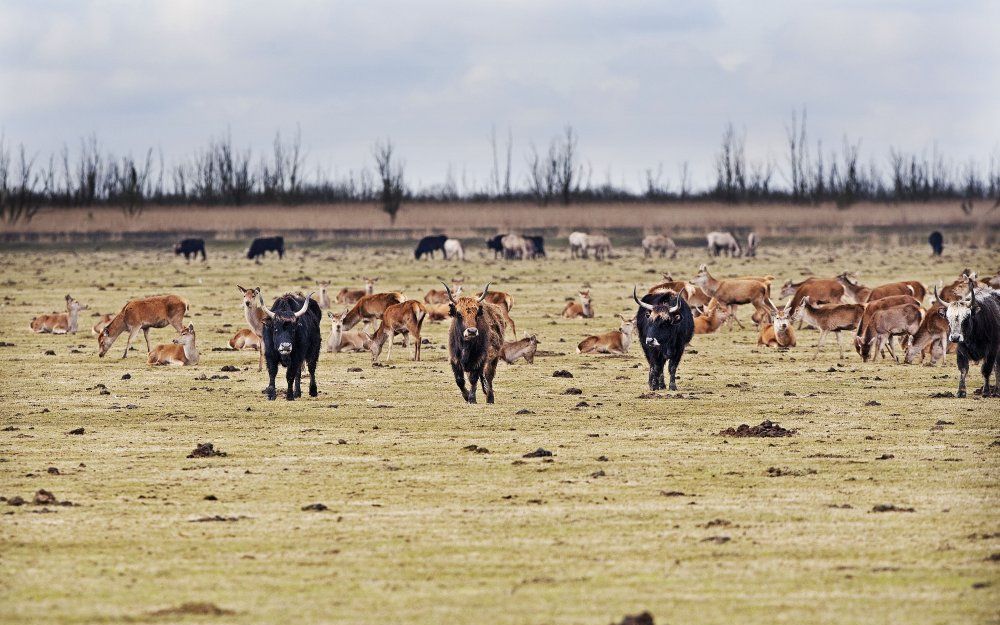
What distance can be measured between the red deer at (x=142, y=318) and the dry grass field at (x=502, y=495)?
437 millimetres

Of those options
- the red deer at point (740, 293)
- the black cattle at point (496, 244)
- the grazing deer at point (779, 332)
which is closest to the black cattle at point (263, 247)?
the black cattle at point (496, 244)

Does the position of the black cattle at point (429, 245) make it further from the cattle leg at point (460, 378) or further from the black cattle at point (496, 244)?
the cattle leg at point (460, 378)

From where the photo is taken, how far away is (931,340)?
75.2 feet

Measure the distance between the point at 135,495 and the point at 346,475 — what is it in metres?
1.87

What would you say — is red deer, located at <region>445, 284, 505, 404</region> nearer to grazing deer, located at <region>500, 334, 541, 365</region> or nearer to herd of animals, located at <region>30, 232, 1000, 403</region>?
herd of animals, located at <region>30, 232, 1000, 403</region>

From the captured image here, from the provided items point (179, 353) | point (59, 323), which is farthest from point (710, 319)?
point (59, 323)

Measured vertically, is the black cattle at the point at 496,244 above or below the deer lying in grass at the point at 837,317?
above

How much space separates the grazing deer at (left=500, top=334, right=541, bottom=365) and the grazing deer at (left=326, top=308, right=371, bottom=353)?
320 cm

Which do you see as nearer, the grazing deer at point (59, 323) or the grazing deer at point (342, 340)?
the grazing deer at point (342, 340)

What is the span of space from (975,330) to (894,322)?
4.98 meters

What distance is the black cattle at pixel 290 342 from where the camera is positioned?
63.5 ft

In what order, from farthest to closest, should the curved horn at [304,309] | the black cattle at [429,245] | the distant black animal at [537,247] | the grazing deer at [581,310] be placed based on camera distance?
the distant black animal at [537,247]
the black cattle at [429,245]
the grazing deer at [581,310]
the curved horn at [304,309]

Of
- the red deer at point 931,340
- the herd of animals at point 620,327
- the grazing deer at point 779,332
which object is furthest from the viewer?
the grazing deer at point 779,332

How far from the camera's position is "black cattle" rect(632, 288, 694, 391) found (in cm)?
2005
